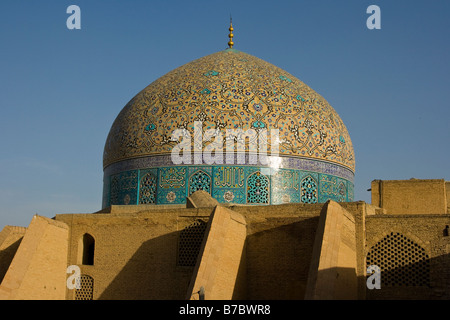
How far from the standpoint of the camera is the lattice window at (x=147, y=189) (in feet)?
55.8

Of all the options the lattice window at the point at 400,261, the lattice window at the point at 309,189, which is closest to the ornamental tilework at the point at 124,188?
the lattice window at the point at 309,189

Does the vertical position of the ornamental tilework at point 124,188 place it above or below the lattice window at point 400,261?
above

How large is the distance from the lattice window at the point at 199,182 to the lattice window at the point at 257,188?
A: 868 millimetres

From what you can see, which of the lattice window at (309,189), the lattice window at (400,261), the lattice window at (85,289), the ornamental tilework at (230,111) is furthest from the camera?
the ornamental tilework at (230,111)

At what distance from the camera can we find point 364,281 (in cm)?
1329

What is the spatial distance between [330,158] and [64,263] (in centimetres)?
627

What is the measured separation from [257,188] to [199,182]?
1240mm

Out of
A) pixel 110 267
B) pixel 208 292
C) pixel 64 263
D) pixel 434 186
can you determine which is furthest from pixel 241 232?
pixel 434 186

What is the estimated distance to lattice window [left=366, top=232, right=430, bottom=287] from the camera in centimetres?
1329

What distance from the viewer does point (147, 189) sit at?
56.4ft

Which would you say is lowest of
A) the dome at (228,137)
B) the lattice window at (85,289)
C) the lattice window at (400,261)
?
the lattice window at (85,289)

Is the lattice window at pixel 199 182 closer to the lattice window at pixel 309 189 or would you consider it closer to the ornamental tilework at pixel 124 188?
the ornamental tilework at pixel 124 188

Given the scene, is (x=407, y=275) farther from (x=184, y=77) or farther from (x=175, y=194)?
(x=184, y=77)

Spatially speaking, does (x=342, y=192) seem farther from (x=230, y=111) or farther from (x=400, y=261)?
(x=400, y=261)
